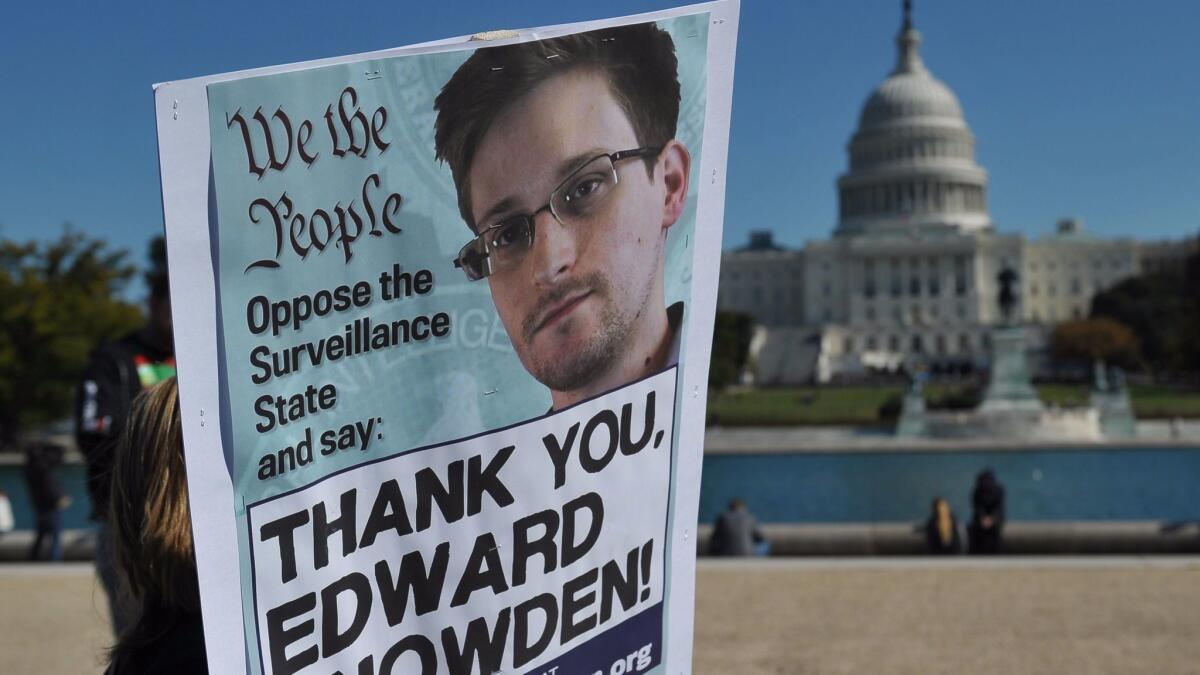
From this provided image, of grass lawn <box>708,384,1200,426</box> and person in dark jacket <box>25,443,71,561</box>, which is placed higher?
person in dark jacket <box>25,443,71,561</box>

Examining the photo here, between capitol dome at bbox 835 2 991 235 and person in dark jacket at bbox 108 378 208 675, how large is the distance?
367ft

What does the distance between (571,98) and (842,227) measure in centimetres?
11891

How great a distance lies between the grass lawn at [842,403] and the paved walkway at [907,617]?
41048 mm

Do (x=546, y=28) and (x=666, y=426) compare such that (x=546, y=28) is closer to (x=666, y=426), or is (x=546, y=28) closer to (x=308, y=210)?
(x=308, y=210)

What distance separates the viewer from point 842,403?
64.1 m

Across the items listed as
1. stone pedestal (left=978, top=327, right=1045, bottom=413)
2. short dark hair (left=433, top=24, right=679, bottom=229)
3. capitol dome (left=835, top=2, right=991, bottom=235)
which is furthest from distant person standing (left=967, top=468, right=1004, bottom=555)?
capitol dome (left=835, top=2, right=991, bottom=235)

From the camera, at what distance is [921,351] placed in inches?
4262

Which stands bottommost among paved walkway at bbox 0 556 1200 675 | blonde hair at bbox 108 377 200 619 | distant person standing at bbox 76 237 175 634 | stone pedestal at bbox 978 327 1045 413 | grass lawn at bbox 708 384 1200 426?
grass lawn at bbox 708 384 1200 426

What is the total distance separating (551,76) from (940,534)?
991 cm

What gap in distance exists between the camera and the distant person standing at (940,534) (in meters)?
11.6

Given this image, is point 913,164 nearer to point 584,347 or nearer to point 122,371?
point 122,371

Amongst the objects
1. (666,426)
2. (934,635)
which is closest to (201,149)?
(666,426)

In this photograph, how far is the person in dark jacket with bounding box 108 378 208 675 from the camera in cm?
226

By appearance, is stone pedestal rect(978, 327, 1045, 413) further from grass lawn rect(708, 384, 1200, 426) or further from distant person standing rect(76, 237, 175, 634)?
distant person standing rect(76, 237, 175, 634)
